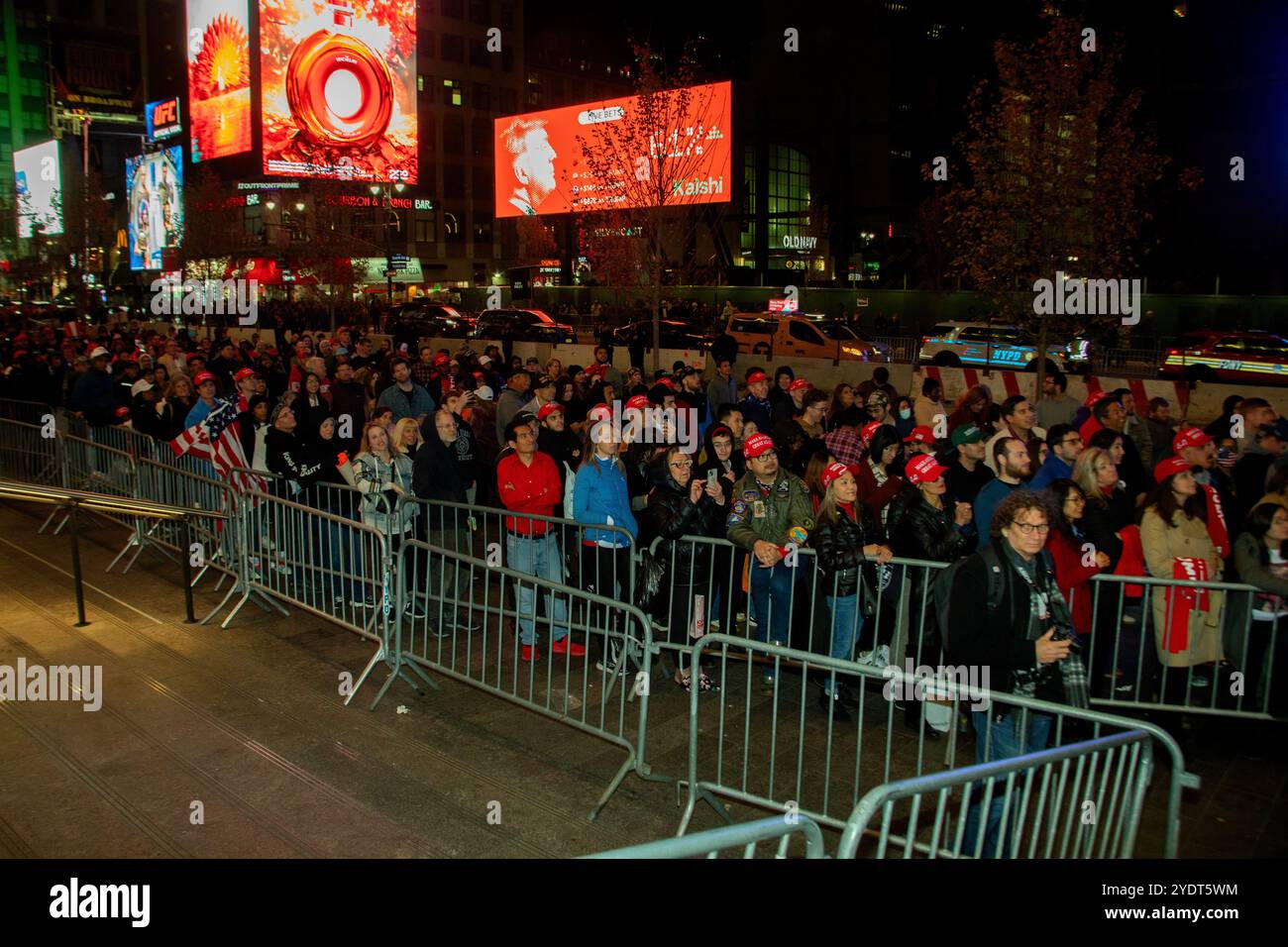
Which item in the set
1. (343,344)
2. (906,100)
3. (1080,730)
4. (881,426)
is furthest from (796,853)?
(906,100)

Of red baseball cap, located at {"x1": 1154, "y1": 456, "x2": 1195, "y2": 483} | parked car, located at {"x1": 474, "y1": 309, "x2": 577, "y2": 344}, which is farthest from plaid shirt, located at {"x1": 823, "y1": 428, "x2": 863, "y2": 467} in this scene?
parked car, located at {"x1": 474, "y1": 309, "x2": 577, "y2": 344}

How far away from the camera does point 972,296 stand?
1575 inches

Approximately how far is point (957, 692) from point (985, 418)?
6.60m

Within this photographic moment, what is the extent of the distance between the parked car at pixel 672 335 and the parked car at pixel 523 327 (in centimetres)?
186

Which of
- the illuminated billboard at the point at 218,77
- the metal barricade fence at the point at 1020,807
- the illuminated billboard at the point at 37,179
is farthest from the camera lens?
the illuminated billboard at the point at 37,179

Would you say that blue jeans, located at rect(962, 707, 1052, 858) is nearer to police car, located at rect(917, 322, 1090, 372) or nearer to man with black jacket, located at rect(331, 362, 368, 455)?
man with black jacket, located at rect(331, 362, 368, 455)

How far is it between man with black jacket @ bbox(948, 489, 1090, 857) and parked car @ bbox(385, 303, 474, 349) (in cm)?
3326

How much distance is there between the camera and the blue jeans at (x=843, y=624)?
21.5 ft

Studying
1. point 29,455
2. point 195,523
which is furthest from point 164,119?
point 195,523

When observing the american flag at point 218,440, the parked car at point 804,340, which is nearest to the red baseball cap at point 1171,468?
the american flag at point 218,440

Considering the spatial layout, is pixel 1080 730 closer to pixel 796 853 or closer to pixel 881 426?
pixel 796 853

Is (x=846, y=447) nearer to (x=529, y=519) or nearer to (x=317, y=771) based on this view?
(x=529, y=519)

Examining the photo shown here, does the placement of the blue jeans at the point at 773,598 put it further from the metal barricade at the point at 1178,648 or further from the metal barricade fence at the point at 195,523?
the metal barricade fence at the point at 195,523
